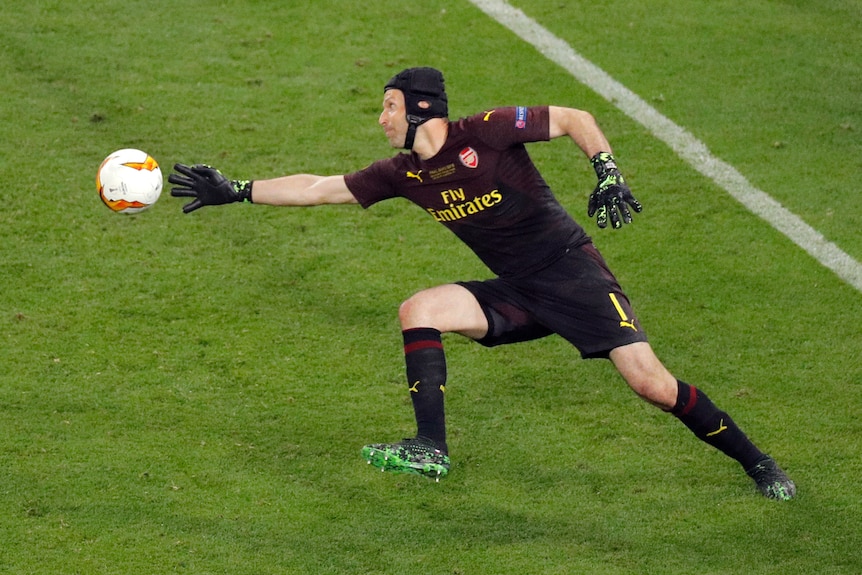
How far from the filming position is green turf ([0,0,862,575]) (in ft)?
24.1

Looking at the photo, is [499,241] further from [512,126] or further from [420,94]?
[420,94]

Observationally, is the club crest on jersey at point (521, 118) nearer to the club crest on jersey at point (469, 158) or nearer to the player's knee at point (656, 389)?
the club crest on jersey at point (469, 158)

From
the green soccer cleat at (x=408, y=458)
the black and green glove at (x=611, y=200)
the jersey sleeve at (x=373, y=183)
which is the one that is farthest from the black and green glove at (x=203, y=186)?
the black and green glove at (x=611, y=200)

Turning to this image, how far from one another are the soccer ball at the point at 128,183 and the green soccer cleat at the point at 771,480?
3645 millimetres

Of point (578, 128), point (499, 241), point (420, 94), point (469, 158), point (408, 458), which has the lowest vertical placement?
point (408, 458)

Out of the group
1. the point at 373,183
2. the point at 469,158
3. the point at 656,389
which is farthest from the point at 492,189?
the point at 656,389

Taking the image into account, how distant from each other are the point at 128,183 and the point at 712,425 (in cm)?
345

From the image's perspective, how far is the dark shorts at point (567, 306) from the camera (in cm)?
740

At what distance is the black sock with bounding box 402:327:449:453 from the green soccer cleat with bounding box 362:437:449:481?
0.61 ft

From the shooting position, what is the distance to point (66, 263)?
9742 millimetres

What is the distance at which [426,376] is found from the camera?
7270mm

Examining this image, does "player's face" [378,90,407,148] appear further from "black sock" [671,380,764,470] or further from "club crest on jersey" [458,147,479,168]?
"black sock" [671,380,764,470]

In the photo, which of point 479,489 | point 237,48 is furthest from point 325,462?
point 237,48

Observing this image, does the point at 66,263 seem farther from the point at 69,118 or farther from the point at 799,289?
the point at 799,289
